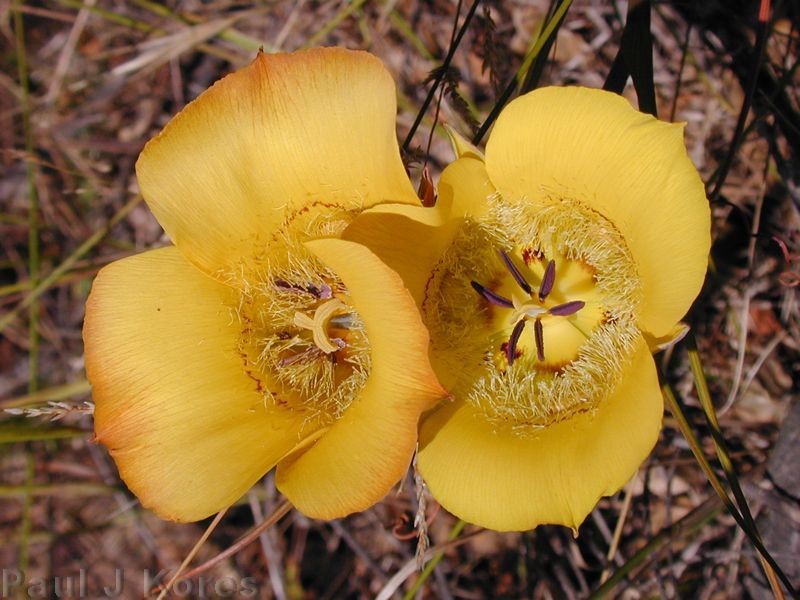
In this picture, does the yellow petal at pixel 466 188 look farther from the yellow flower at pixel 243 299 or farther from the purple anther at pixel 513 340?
the purple anther at pixel 513 340

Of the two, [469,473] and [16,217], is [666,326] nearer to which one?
[469,473]

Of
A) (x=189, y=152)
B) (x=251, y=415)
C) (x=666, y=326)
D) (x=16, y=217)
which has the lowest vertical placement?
(x=16, y=217)

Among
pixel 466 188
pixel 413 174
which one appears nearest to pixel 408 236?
pixel 466 188

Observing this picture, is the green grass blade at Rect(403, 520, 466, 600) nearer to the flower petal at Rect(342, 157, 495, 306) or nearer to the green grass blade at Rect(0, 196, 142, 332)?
the flower petal at Rect(342, 157, 495, 306)

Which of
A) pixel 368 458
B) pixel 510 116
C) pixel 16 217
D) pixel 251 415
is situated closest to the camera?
pixel 368 458

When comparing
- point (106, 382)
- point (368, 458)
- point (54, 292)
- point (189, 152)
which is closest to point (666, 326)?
point (368, 458)

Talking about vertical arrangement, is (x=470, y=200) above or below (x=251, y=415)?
above

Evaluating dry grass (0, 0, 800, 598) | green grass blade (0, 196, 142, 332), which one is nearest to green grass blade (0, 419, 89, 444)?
dry grass (0, 0, 800, 598)
